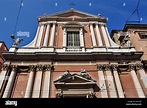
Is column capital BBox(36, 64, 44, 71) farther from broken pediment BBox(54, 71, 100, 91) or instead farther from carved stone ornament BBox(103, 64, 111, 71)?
carved stone ornament BBox(103, 64, 111, 71)

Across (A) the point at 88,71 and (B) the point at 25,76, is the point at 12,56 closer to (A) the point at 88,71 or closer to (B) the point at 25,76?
(B) the point at 25,76

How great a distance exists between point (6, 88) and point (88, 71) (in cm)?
575

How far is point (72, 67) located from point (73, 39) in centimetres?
348

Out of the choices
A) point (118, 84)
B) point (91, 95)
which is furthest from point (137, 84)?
point (91, 95)

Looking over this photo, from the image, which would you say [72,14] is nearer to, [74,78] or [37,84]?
[74,78]

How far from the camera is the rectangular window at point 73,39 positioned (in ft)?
55.3

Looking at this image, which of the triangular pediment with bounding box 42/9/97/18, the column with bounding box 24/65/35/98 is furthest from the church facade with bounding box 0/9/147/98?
the triangular pediment with bounding box 42/9/97/18

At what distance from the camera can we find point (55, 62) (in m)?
15.0

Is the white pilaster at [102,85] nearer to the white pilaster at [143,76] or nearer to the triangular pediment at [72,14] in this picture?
the white pilaster at [143,76]

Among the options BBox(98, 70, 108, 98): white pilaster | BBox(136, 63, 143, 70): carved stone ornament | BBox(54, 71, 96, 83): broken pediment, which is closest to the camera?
BBox(98, 70, 108, 98): white pilaster

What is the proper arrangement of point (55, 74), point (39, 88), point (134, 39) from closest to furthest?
point (39, 88) < point (55, 74) < point (134, 39)

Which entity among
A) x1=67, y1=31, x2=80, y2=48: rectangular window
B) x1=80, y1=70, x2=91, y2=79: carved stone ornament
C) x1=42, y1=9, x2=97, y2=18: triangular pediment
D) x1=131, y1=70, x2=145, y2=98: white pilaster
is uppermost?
x1=42, y1=9, x2=97, y2=18: triangular pediment

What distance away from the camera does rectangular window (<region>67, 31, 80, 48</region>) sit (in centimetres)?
1684
